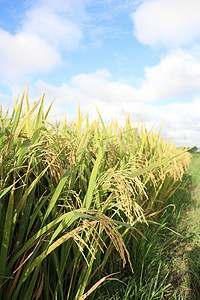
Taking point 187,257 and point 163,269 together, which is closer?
point 163,269

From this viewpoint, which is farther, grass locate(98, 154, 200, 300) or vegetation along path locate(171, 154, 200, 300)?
vegetation along path locate(171, 154, 200, 300)

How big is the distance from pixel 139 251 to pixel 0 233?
1.28m

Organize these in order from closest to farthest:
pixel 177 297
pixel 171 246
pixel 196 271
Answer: pixel 177 297, pixel 196 271, pixel 171 246

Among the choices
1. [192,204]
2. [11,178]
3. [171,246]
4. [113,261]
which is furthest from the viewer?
[192,204]

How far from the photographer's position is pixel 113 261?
5.88 ft

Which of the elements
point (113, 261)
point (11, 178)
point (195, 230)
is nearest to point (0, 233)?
point (11, 178)

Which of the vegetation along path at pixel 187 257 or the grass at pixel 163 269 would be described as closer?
the grass at pixel 163 269

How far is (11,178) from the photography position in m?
1.18

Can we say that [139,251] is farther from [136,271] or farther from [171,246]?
[171,246]

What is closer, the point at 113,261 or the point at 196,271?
the point at 113,261

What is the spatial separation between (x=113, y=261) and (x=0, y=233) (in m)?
1.02

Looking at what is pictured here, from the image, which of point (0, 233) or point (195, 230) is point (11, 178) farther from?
point (195, 230)

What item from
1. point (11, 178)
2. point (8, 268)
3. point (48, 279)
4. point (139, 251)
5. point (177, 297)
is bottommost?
point (177, 297)

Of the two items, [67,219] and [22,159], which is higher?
[22,159]
